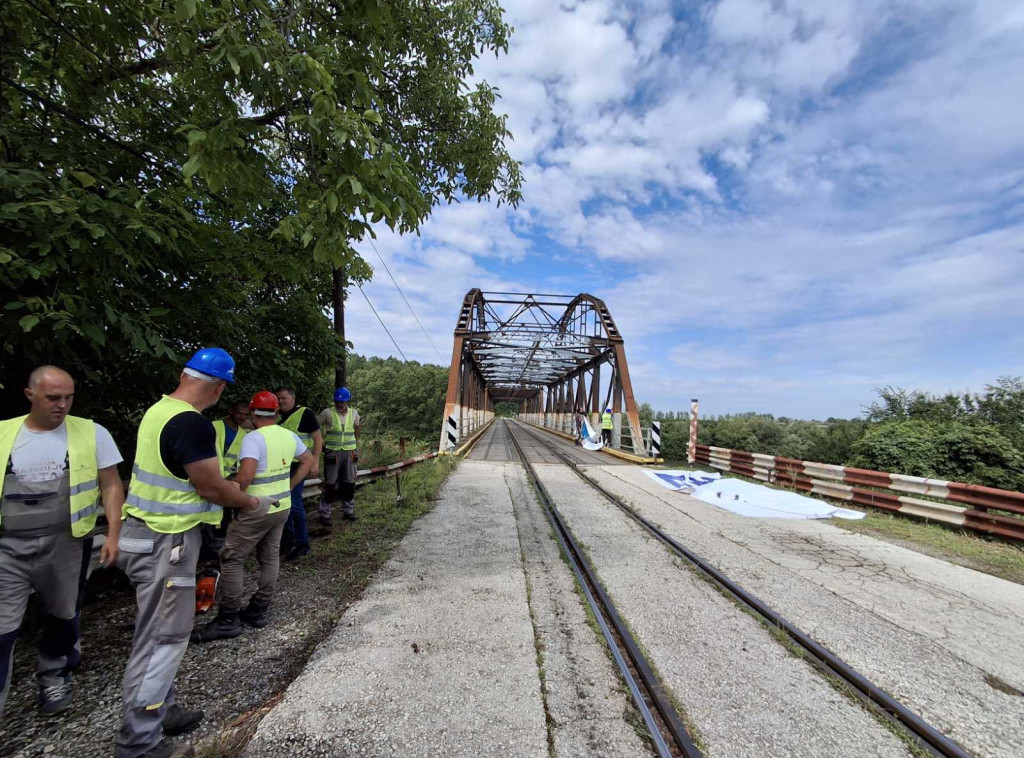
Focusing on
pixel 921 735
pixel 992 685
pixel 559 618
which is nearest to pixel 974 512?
pixel 992 685

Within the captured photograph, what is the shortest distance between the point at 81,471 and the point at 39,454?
0.18 m

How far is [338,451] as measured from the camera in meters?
5.68

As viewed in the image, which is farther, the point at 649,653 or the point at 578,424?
the point at 578,424

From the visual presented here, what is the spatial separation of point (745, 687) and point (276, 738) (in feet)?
8.35

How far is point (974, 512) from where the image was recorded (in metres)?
6.34

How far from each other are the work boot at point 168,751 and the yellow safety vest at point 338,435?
379cm

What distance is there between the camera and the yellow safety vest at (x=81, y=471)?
2216mm

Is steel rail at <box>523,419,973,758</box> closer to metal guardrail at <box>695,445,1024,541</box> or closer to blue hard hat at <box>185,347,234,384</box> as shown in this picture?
blue hard hat at <box>185,347,234,384</box>

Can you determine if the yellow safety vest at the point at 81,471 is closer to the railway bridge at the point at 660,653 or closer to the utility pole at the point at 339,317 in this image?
the railway bridge at the point at 660,653

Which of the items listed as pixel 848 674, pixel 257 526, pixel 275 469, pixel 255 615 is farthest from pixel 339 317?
pixel 848 674

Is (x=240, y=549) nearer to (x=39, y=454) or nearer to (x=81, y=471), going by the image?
(x=81, y=471)

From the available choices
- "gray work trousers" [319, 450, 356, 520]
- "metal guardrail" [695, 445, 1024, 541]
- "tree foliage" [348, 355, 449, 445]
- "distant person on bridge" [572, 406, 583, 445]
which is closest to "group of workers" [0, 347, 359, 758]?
"gray work trousers" [319, 450, 356, 520]

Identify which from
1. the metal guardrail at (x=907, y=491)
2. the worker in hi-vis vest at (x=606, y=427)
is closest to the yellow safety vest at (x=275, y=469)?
the metal guardrail at (x=907, y=491)

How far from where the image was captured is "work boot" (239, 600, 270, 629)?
3186mm
